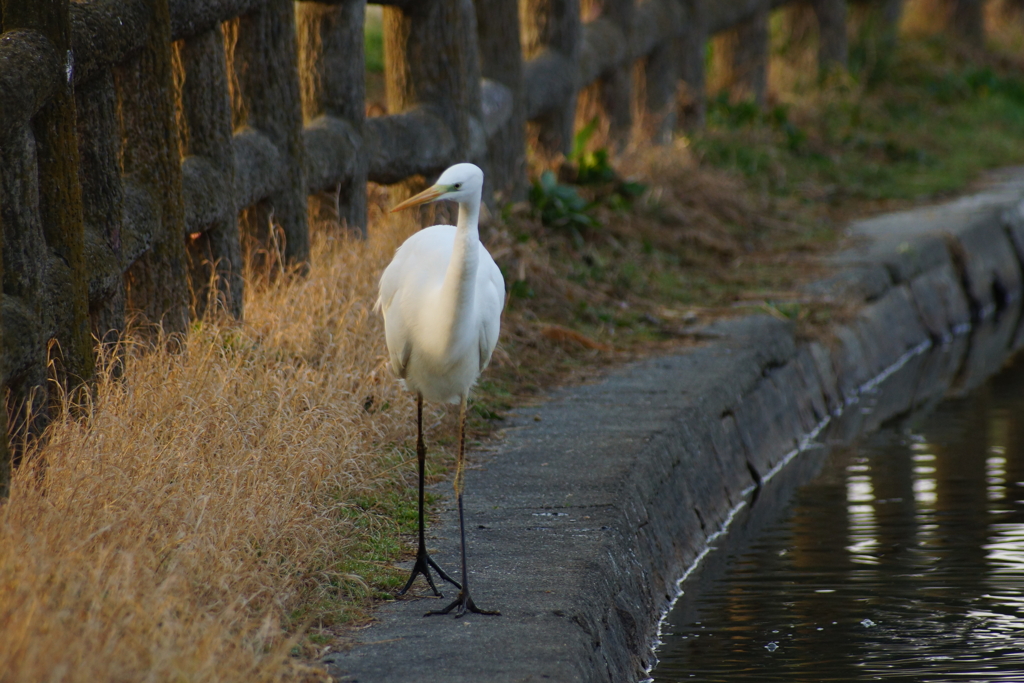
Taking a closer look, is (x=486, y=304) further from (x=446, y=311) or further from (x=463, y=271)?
(x=463, y=271)

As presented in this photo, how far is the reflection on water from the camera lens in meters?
Result: 4.33

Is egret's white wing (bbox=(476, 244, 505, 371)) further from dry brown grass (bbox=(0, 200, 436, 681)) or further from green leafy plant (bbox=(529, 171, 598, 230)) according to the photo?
green leafy plant (bbox=(529, 171, 598, 230))

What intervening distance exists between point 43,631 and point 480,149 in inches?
231

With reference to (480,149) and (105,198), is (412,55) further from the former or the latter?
(105,198)

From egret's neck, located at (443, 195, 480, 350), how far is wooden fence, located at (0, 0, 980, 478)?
112cm

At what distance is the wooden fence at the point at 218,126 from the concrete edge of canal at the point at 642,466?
132 cm

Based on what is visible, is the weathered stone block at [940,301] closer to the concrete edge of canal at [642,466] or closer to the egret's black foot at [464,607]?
the concrete edge of canal at [642,466]

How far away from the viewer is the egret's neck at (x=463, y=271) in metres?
3.73

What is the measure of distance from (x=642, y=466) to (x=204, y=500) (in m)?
1.98

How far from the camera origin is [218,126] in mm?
5715

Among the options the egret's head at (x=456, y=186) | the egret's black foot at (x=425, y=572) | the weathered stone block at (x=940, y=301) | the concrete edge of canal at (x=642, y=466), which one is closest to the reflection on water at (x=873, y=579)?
the concrete edge of canal at (x=642, y=466)

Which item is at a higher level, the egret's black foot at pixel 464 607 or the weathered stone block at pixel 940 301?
the egret's black foot at pixel 464 607

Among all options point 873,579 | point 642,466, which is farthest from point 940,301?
point 642,466

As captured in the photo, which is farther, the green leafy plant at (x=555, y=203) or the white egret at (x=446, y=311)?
the green leafy plant at (x=555, y=203)
